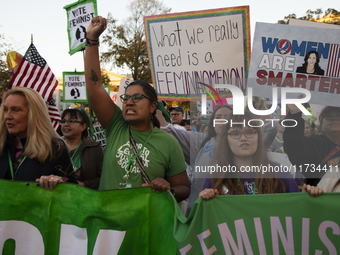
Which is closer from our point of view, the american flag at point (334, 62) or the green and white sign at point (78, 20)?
the american flag at point (334, 62)

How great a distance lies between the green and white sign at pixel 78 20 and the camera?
6.72 m

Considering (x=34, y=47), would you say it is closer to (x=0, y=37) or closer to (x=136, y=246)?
(x=136, y=246)

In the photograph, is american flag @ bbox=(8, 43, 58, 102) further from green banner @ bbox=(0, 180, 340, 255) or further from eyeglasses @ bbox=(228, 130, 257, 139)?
eyeglasses @ bbox=(228, 130, 257, 139)

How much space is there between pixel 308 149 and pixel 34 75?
4535mm

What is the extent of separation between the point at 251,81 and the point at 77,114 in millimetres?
2441

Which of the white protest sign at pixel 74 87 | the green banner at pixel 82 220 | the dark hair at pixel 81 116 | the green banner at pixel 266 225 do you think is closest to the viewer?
the green banner at pixel 266 225

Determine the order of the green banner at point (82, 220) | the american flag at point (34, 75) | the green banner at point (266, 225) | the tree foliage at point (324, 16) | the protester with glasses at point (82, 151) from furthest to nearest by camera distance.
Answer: the tree foliage at point (324, 16) < the american flag at point (34, 75) < the protester with glasses at point (82, 151) < the green banner at point (82, 220) < the green banner at point (266, 225)

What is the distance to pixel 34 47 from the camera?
5660 mm

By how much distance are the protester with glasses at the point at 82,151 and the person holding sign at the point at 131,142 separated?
3.77 ft

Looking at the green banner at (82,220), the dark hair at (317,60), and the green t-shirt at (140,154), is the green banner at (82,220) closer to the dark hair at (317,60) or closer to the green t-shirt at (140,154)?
the green t-shirt at (140,154)

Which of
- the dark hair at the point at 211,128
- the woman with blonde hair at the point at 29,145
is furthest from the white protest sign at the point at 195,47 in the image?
the woman with blonde hair at the point at 29,145

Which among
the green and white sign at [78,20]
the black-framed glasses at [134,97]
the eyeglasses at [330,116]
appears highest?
the green and white sign at [78,20]

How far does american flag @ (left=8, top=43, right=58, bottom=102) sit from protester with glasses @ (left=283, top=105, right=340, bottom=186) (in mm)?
4185

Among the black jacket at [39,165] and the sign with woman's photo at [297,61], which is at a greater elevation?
the sign with woman's photo at [297,61]
